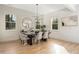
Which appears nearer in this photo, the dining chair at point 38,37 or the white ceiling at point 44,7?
the white ceiling at point 44,7

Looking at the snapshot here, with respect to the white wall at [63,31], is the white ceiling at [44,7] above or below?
above

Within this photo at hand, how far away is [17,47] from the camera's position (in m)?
2.33

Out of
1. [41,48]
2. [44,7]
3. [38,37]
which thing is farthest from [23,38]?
[44,7]

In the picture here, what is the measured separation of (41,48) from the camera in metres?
2.35

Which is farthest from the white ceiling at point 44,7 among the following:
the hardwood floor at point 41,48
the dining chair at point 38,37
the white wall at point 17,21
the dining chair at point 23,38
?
the hardwood floor at point 41,48

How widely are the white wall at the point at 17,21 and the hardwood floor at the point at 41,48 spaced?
0.44 ft

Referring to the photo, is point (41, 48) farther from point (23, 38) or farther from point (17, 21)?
point (17, 21)

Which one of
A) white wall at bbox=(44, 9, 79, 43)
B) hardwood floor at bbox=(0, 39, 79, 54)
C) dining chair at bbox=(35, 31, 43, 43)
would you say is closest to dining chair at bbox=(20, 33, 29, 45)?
hardwood floor at bbox=(0, 39, 79, 54)

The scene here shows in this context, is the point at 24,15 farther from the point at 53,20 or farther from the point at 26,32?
the point at 53,20

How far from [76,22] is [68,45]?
530 mm

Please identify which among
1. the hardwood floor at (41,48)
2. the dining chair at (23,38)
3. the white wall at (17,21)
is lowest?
the hardwood floor at (41,48)

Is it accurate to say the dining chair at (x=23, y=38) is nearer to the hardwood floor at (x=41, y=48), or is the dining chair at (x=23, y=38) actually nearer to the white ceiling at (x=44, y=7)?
the hardwood floor at (x=41, y=48)

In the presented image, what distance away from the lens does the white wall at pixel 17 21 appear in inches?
90.2
